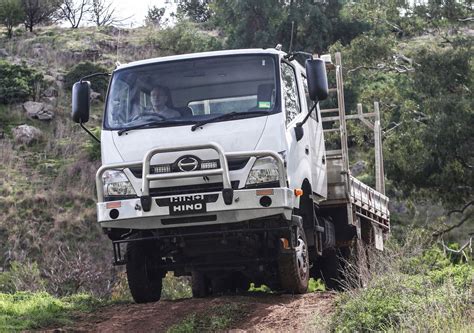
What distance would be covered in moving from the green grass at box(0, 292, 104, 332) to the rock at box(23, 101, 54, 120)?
108 ft

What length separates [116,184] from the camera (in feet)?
32.4

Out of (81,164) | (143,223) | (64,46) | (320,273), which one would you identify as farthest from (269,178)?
→ (64,46)

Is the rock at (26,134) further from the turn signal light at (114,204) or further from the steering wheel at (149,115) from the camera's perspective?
the turn signal light at (114,204)

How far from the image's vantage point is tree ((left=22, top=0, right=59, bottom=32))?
2202 inches

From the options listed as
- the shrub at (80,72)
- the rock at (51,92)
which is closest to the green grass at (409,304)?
the shrub at (80,72)

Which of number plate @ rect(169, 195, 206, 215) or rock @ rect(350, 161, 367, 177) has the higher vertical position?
number plate @ rect(169, 195, 206, 215)

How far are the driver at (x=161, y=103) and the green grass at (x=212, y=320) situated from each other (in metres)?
2.16

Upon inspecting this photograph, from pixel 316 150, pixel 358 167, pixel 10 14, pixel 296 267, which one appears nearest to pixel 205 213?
pixel 296 267

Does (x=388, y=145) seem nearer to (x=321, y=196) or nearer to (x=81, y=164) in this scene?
(x=81, y=164)

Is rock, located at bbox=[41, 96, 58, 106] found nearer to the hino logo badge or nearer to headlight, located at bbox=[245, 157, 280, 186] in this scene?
the hino logo badge

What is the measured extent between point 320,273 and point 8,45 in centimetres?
4129

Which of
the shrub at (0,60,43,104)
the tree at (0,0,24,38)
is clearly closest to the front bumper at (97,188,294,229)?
the shrub at (0,60,43,104)

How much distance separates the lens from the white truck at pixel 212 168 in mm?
9633

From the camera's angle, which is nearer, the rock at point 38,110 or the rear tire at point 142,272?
the rear tire at point 142,272
